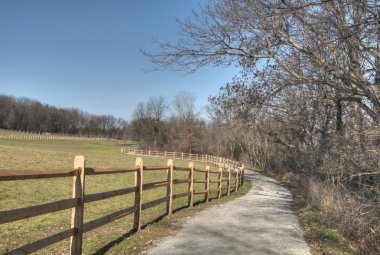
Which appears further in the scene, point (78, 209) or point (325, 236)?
point (325, 236)

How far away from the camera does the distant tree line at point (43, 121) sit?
559 ft

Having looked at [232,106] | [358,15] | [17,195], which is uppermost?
[358,15]

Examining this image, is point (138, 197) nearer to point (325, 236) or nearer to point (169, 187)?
point (169, 187)

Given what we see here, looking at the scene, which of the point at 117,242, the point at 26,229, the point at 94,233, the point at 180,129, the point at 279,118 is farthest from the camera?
the point at 180,129

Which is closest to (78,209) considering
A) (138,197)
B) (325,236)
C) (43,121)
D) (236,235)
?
(138,197)

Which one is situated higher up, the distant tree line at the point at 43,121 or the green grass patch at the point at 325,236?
the distant tree line at the point at 43,121

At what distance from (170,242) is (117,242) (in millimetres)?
970

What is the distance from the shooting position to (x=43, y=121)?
586ft

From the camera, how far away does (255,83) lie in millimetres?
14125

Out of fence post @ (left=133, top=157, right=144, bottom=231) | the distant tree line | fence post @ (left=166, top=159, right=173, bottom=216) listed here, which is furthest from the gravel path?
the distant tree line

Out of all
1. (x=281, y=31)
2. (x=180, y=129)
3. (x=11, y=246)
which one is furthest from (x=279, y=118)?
(x=180, y=129)

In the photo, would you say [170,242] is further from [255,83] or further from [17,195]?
[17,195]

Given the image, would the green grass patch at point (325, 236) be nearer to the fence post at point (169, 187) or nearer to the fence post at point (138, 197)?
the fence post at point (169, 187)

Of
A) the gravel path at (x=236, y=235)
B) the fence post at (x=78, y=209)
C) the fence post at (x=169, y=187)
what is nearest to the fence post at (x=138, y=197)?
the gravel path at (x=236, y=235)
